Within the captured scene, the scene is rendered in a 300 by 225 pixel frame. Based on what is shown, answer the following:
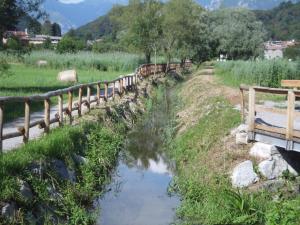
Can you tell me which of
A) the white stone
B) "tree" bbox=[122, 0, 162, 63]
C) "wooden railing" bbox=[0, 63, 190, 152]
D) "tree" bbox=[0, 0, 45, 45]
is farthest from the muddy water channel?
the white stone

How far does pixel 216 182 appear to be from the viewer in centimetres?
1219

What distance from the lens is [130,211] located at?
11570 millimetres

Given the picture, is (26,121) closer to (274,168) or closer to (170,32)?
(274,168)

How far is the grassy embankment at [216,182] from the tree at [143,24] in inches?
1297

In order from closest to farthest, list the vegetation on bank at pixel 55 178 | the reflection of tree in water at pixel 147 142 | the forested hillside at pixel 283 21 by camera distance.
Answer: the vegetation on bank at pixel 55 178 < the reflection of tree in water at pixel 147 142 < the forested hillside at pixel 283 21

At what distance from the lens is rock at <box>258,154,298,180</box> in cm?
1195

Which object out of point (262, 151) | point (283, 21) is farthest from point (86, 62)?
point (283, 21)

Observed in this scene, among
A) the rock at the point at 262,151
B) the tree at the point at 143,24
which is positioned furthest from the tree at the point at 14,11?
the tree at the point at 143,24

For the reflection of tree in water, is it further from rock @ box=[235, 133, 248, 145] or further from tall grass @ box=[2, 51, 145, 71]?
tall grass @ box=[2, 51, 145, 71]

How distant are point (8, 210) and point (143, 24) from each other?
149 ft

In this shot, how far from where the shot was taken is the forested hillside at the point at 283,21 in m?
169

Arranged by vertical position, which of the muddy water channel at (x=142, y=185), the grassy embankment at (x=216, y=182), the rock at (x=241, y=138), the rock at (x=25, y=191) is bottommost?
the muddy water channel at (x=142, y=185)

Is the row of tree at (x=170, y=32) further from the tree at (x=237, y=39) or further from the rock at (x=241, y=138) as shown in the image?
the rock at (x=241, y=138)

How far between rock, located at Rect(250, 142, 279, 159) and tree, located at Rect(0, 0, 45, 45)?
52.8 ft
